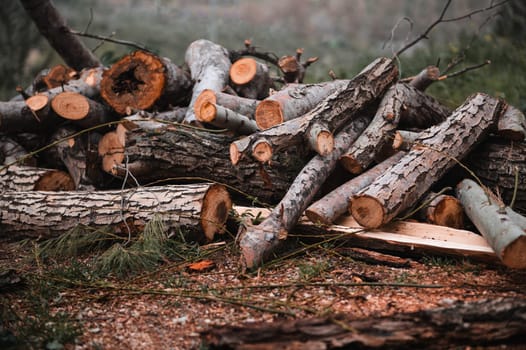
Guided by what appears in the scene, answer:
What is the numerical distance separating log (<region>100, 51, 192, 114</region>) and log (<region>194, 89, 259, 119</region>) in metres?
0.56

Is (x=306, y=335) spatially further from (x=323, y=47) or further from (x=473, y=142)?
(x=323, y=47)

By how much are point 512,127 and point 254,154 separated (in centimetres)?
188

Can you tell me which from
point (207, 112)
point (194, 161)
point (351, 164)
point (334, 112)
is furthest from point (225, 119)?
point (351, 164)

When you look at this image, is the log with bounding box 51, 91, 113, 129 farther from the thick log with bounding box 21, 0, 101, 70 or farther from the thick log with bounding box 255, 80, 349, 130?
the thick log with bounding box 255, 80, 349, 130

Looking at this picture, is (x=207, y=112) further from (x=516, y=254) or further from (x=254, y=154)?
(x=516, y=254)

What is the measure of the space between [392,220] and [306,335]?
1.58 metres

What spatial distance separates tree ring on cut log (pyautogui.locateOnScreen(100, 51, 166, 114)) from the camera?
442 cm

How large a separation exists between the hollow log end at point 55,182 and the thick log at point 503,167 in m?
3.27

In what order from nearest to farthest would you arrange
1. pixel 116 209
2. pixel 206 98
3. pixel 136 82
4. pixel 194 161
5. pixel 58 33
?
pixel 116 209 → pixel 194 161 → pixel 206 98 → pixel 136 82 → pixel 58 33

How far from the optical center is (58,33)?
5.52 metres

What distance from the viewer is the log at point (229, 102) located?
404 cm

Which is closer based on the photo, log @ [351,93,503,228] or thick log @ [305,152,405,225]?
log @ [351,93,503,228]

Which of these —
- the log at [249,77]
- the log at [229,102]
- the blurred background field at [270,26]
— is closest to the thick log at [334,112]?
the log at [229,102]

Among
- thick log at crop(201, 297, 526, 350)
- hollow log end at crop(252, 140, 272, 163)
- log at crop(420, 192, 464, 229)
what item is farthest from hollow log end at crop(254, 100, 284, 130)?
thick log at crop(201, 297, 526, 350)
